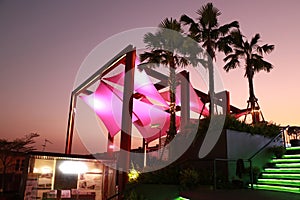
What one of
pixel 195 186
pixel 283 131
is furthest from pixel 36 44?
pixel 283 131

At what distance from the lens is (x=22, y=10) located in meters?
9.66

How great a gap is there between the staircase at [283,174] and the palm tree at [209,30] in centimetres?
545

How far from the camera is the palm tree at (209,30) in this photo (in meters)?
13.2

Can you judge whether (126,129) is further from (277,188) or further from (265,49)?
(265,49)

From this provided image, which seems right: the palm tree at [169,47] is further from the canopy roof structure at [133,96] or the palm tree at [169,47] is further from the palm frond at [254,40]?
the palm frond at [254,40]

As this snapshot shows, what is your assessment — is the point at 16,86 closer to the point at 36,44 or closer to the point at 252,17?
the point at 36,44

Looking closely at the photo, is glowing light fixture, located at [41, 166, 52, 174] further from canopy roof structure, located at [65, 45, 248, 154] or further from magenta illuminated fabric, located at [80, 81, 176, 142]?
magenta illuminated fabric, located at [80, 81, 176, 142]

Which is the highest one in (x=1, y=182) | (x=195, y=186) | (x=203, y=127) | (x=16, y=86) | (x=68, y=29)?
(x=68, y=29)

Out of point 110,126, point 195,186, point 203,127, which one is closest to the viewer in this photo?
point 195,186

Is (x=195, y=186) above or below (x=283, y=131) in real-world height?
below

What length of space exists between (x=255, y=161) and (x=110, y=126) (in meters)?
9.46

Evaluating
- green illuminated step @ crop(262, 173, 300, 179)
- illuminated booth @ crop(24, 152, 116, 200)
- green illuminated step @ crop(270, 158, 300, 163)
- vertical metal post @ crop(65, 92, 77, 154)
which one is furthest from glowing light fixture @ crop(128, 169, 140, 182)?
vertical metal post @ crop(65, 92, 77, 154)

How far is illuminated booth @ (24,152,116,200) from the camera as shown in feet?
37.2

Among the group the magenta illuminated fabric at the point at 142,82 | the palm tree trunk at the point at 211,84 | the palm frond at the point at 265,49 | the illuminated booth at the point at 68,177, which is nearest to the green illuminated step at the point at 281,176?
the palm tree trunk at the point at 211,84
